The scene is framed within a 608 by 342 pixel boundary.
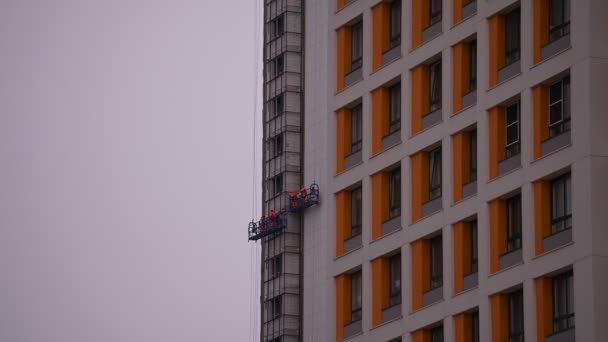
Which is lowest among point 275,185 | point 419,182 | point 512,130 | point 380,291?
point 380,291

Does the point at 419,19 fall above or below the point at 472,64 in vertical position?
above

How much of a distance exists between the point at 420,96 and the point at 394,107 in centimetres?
321

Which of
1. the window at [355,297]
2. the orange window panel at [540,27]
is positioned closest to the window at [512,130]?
the orange window panel at [540,27]

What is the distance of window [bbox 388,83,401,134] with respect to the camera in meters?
114

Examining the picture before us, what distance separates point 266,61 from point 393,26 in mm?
21467

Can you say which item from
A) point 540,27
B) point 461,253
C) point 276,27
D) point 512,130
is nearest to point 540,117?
point 512,130

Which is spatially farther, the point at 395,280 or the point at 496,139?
the point at 395,280

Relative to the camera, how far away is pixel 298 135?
130 meters

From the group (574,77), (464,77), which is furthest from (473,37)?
(574,77)

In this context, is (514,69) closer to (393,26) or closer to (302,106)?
(393,26)

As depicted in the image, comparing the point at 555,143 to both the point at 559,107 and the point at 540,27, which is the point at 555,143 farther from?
the point at 540,27

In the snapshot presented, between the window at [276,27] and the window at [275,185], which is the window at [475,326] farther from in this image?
the window at [276,27]

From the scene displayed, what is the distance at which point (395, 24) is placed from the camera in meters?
116

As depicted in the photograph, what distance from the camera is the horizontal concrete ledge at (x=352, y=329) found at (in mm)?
114194
